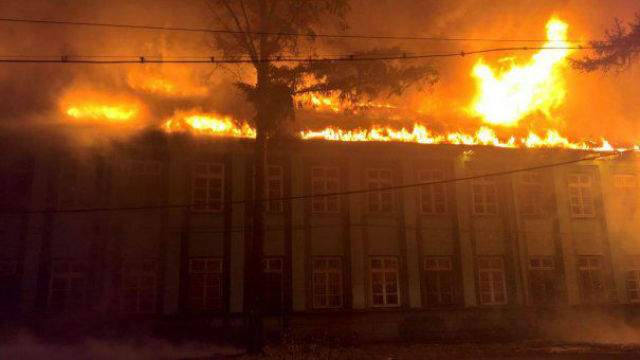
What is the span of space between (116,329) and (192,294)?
2.79 meters

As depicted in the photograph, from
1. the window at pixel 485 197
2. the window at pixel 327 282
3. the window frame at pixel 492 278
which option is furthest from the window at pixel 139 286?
the window at pixel 485 197

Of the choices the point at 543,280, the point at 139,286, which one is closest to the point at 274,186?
the point at 139,286

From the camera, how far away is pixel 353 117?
21.0 meters

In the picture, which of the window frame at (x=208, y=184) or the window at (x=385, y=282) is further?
the window at (x=385, y=282)

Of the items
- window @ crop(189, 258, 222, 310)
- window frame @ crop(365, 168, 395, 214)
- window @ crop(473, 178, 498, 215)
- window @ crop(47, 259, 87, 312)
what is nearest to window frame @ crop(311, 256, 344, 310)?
window frame @ crop(365, 168, 395, 214)

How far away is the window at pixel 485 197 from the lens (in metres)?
20.2

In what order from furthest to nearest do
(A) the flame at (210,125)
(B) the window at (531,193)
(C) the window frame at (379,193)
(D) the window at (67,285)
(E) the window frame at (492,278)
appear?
(B) the window at (531,193), (E) the window frame at (492,278), (C) the window frame at (379,193), (A) the flame at (210,125), (D) the window at (67,285)

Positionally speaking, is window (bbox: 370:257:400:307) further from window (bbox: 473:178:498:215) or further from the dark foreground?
window (bbox: 473:178:498:215)

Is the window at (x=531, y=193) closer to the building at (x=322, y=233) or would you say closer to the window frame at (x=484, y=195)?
the building at (x=322, y=233)

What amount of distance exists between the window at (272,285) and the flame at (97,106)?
796 cm

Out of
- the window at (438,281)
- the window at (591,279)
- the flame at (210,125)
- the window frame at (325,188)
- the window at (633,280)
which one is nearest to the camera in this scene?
the flame at (210,125)

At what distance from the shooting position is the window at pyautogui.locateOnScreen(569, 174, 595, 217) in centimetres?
2109

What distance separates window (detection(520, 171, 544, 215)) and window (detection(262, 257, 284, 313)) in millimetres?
11500

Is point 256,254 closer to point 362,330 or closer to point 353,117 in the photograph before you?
point 362,330
